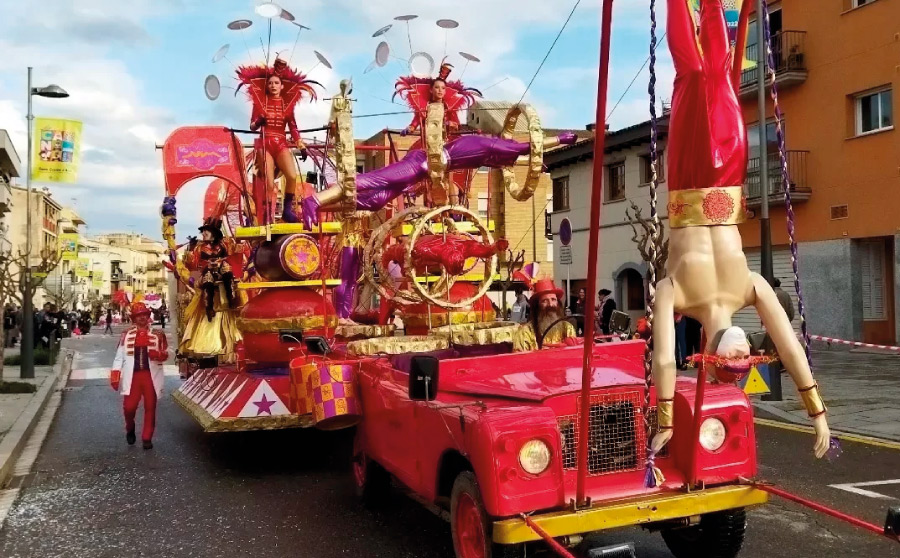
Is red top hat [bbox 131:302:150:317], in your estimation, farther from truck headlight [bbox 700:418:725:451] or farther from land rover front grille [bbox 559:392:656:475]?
truck headlight [bbox 700:418:725:451]

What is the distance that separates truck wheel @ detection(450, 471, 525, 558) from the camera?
406cm

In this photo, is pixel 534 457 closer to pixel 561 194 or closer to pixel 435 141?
pixel 435 141

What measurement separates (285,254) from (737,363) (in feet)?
21.3

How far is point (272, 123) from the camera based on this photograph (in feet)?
32.6

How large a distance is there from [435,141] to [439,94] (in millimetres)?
1700

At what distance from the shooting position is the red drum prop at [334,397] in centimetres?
635

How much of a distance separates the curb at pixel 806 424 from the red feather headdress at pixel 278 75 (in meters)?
6.92

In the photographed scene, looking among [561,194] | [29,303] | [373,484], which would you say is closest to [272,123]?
[373,484]

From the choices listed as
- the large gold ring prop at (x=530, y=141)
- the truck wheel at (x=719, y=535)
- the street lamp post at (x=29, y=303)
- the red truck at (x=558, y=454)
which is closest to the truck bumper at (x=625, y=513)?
the red truck at (x=558, y=454)

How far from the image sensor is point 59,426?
1150 centimetres

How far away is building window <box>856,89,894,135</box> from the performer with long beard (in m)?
14.2

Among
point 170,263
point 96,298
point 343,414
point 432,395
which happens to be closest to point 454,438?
point 432,395

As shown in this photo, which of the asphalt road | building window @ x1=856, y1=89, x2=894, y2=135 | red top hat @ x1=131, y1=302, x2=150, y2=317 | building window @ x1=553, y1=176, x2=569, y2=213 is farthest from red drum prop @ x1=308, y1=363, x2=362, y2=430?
building window @ x1=553, y1=176, x2=569, y2=213

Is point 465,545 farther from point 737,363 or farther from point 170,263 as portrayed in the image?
point 170,263
